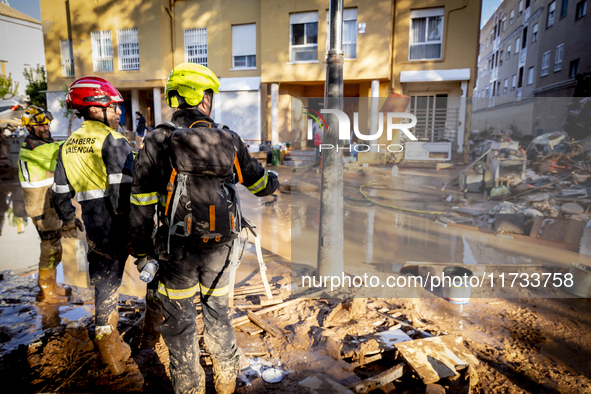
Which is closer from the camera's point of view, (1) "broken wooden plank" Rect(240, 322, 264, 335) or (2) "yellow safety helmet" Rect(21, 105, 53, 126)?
(1) "broken wooden plank" Rect(240, 322, 264, 335)

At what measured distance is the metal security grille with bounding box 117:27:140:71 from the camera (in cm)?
1941

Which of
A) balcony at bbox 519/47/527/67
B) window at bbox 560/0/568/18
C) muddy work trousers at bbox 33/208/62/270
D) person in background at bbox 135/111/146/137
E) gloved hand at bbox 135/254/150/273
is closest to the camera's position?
gloved hand at bbox 135/254/150/273

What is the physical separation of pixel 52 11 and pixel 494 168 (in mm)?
23922

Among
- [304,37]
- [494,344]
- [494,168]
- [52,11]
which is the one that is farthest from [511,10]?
[494,344]

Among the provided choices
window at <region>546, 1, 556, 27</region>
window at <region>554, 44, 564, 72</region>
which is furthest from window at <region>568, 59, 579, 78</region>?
window at <region>546, 1, 556, 27</region>

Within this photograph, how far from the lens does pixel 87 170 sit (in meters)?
2.74

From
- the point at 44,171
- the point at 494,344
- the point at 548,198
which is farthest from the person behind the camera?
the point at 548,198

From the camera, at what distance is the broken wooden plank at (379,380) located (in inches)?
95.8

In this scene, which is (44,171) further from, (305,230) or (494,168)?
(494,168)

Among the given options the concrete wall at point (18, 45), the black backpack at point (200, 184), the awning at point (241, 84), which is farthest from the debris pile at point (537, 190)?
the concrete wall at point (18, 45)

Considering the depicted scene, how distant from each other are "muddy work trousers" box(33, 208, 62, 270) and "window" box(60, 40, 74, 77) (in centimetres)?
2150

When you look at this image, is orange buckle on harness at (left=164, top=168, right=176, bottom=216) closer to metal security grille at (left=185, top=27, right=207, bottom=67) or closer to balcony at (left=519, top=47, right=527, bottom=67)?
metal security grille at (left=185, top=27, right=207, bottom=67)

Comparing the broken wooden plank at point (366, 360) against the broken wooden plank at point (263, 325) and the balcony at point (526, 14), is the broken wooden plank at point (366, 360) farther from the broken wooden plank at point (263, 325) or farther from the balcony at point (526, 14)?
the balcony at point (526, 14)

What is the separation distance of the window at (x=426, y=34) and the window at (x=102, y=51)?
1613cm
